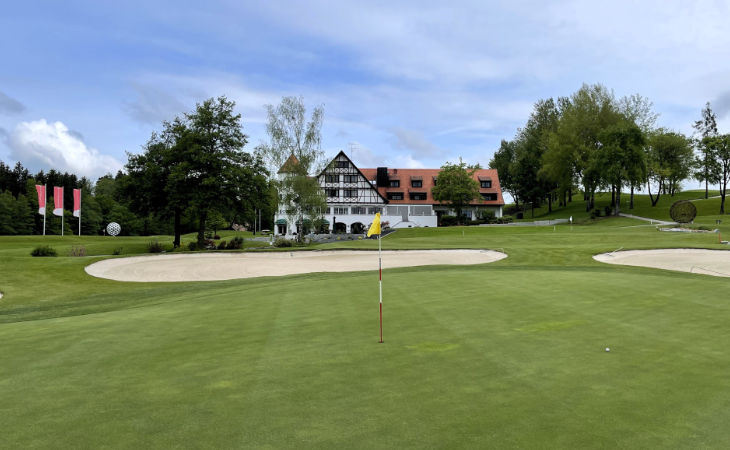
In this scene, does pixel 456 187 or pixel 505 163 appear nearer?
pixel 456 187

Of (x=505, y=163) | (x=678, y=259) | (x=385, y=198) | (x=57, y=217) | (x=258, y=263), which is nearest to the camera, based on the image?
(x=678, y=259)

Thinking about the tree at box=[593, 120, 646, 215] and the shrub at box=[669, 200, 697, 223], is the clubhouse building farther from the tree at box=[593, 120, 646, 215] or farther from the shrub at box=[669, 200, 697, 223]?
the shrub at box=[669, 200, 697, 223]

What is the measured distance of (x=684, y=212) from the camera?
1866 inches

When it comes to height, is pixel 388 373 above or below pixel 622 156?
below

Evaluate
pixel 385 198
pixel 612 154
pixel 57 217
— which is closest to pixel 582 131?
pixel 612 154

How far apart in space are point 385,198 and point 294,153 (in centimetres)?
4101

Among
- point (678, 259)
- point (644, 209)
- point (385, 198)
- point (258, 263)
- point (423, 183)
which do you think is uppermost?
point (423, 183)

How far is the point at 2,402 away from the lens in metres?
5.90

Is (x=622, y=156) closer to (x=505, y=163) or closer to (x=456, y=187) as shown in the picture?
(x=456, y=187)

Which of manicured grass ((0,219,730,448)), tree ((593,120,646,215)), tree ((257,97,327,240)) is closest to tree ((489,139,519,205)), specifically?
tree ((593,120,646,215))

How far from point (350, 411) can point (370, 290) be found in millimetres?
9647

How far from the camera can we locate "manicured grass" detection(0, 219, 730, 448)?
4.76 m

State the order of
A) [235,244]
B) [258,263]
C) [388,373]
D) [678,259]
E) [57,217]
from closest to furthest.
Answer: [388,373] → [678,259] → [258,263] → [235,244] → [57,217]

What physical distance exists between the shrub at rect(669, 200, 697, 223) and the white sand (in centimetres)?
2883
